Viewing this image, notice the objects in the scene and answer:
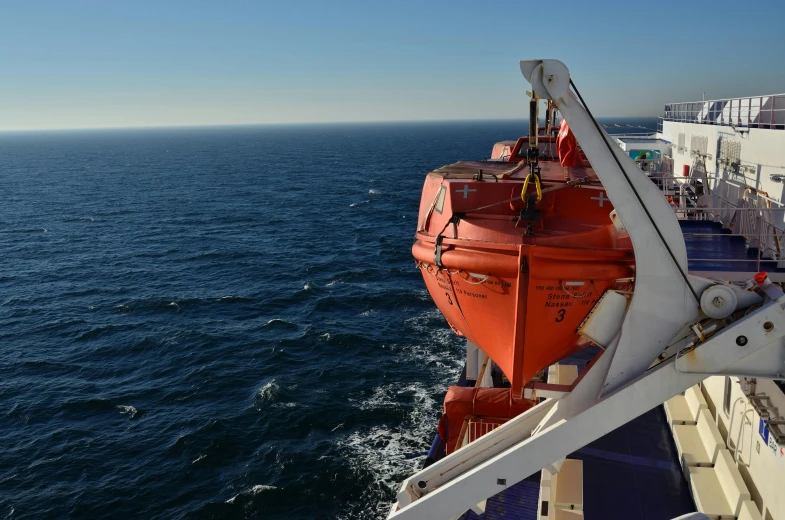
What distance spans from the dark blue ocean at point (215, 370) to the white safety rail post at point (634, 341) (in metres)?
13.0

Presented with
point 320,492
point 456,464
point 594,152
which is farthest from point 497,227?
point 320,492

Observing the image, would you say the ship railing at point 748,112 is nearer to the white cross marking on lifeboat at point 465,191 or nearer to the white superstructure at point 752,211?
the white superstructure at point 752,211

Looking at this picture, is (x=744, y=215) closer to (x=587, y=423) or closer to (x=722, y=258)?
(x=722, y=258)

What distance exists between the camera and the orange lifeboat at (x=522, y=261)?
27.9 ft

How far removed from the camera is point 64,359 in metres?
30.8

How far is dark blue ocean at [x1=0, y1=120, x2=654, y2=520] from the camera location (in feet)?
69.2

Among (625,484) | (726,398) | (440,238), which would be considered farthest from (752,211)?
(440,238)

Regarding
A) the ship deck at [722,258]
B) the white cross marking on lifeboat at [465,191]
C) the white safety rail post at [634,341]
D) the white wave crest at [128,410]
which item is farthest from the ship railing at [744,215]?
the white wave crest at [128,410]

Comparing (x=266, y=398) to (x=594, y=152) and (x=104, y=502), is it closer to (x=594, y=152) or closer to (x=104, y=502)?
(x=104, y=502)

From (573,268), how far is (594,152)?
1.69m

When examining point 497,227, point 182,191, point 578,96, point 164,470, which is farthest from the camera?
point 182,191

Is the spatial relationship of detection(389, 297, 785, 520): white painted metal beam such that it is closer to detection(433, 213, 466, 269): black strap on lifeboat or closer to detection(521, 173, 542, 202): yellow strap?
detection(521, 173, 542, 202): yellow strap

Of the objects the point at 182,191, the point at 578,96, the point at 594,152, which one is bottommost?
the point at 182,191

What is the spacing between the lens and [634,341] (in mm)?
8078
